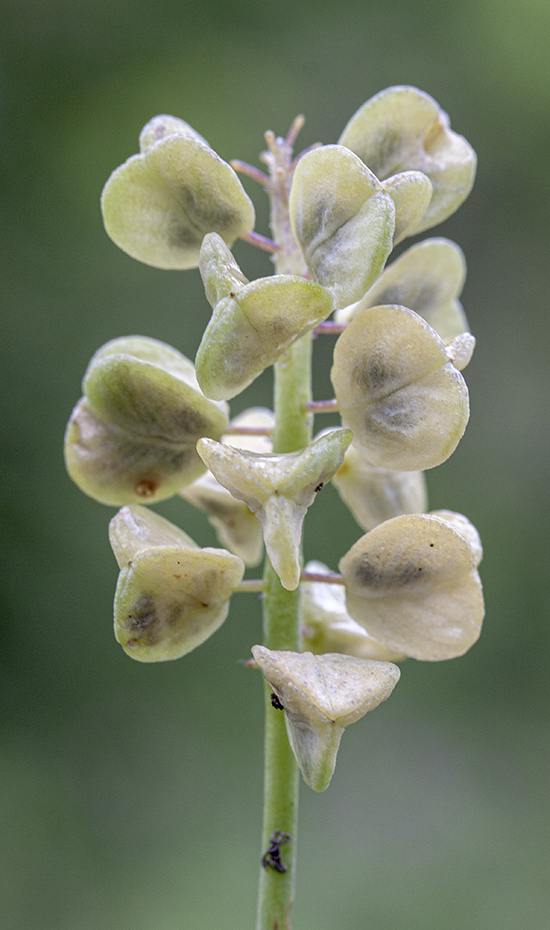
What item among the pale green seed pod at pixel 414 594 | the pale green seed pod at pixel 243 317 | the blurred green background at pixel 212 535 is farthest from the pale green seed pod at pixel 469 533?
the blurred green background at pixel 212 535

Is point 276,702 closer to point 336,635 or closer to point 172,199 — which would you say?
point 336,635

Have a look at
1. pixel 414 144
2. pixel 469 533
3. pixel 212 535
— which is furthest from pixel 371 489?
pixel 212 535

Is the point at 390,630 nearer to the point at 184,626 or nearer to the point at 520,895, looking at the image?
the point at 184,626

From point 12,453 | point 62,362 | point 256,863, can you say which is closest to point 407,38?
point 62,362

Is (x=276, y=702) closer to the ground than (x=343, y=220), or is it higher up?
closer to the ground

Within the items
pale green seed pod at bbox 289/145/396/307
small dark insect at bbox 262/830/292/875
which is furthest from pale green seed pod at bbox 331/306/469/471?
small dark insect at bbox 262/830/292/875

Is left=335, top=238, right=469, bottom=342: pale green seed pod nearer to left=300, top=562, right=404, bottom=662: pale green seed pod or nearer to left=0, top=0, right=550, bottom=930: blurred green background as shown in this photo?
left=300, top=562, right=404, bottom=662: pale green seed pod
